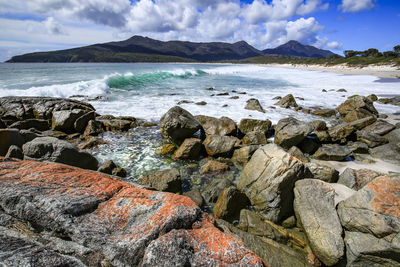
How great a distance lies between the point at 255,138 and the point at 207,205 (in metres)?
4.43

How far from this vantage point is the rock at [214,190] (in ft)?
17.0

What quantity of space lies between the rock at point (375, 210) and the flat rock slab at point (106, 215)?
2.90 m

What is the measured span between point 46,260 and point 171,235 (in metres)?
1.02

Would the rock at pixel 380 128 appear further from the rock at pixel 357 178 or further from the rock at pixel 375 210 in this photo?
the rock at pixel 375 210

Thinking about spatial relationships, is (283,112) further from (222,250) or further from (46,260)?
(46,260)

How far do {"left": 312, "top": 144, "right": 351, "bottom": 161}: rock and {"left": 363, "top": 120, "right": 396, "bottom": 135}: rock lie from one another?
2.79 meters

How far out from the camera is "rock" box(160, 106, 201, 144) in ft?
26.3

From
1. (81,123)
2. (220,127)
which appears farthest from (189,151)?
(81,123)

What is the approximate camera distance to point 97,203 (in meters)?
2.27

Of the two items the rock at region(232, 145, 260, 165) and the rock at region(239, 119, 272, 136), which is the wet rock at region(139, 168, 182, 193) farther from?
the rock at region(239, 119, 272, 136)

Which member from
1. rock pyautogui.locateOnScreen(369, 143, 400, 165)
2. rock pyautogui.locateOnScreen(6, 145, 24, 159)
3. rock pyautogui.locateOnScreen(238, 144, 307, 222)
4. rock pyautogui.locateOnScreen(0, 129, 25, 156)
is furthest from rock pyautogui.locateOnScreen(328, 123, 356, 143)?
rock pyautogui.locateOnScreen(0, 129, 25, 156)

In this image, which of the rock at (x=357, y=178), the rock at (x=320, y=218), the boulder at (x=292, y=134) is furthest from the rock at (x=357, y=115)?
the rock at (x=320, y=218)

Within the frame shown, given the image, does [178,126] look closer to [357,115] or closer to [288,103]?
[357,115]

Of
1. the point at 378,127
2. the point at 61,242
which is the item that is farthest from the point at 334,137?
the point at 61,242
